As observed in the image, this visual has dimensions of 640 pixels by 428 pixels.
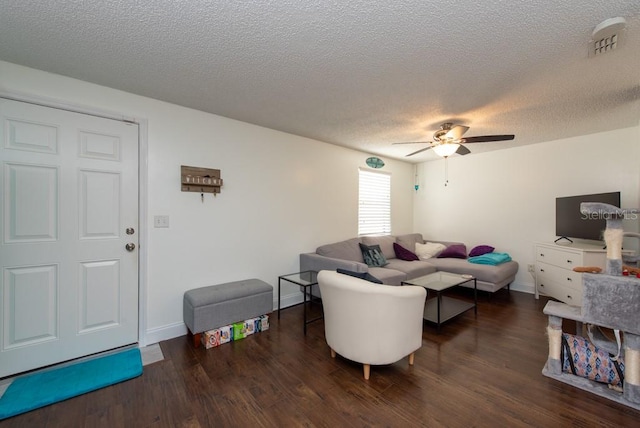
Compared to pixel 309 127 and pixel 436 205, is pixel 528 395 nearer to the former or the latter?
pixel 309 127

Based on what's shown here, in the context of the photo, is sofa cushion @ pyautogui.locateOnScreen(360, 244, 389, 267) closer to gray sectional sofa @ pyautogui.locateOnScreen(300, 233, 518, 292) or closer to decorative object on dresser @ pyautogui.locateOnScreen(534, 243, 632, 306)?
gray sectional sofa @ pyautogui.locateOnScreen(300, 233, 518, 292)

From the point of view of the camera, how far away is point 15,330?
213cm

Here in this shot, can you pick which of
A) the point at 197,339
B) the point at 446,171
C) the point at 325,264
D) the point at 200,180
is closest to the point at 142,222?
the point at 200,180

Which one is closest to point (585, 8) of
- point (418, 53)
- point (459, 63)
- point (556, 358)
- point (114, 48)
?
point (459, 63)

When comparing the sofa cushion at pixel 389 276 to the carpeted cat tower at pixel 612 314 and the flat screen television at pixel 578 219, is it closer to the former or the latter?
the carpeted cat tower at pixel 612 314

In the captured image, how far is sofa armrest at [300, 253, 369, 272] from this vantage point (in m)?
3.36

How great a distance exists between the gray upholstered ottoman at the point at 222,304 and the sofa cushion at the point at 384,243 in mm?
2160

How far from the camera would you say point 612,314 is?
188 centimetres

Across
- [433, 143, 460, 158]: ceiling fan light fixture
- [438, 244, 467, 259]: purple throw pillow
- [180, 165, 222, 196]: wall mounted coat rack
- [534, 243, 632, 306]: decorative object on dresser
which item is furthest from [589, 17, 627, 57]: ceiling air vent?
[438, 244, 467, 259]: purple throw pillow

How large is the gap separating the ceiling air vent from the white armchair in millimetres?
2032

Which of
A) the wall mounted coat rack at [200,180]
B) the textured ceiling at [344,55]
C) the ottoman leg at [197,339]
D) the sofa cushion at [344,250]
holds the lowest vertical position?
the ottoman leg at [197,339]

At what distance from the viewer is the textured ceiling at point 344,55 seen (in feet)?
5.00

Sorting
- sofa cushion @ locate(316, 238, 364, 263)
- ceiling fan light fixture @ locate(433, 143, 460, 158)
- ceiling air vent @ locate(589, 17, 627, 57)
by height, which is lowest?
sofa cushion @ locate(316, 238, 364, 263)

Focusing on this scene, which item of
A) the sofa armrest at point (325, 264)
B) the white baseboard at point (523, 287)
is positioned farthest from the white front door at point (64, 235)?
the white baseboard at point (523, 287)
